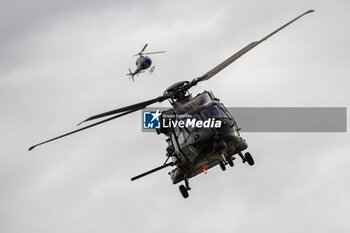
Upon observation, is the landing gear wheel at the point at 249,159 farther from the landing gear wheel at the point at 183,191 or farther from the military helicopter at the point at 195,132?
the landing gear wheel at the point at 183,191

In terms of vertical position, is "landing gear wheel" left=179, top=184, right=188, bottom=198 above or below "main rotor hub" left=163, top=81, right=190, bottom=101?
below

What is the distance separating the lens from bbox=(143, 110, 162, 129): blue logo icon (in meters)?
35.8

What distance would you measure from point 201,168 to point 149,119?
496 cm

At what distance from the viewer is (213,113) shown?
106ft

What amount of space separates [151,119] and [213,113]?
5406 millimetres

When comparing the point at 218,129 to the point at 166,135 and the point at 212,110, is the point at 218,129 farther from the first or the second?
the point at 166,135

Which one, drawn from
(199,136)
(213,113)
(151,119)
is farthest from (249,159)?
(151,119)

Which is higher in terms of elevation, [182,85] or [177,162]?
[182,85]

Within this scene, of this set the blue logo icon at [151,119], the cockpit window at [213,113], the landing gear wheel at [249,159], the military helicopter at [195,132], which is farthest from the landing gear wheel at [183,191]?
the cockpit window at [213,113]

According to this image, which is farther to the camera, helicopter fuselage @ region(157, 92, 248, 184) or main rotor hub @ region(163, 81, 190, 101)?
main rotor hub @ region(163, 81, 190, 101)

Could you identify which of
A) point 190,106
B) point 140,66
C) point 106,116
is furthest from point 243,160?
point 140,66

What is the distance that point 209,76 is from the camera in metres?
35.3

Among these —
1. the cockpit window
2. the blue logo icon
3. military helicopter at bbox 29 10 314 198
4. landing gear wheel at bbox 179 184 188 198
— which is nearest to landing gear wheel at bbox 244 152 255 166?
military helicopter at bbox 29 10 314 198

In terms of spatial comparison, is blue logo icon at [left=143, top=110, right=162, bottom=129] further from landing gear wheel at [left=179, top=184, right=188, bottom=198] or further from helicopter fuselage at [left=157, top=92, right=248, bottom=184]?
landing gear wheel at [left=179, top=184, right=188, bottom=198]
